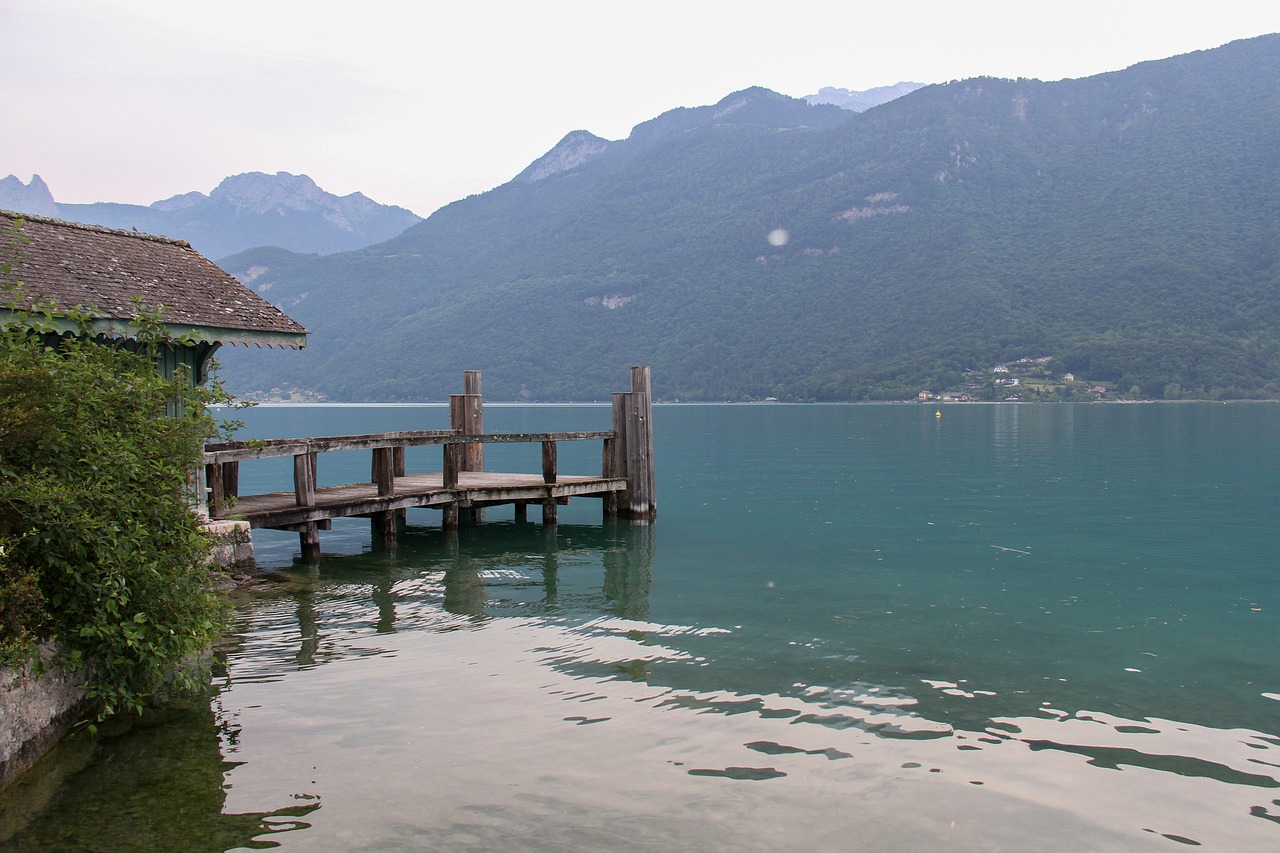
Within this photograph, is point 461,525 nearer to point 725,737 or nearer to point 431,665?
point 431,665

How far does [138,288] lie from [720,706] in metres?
10.0

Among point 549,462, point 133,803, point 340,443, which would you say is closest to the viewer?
point 133,803

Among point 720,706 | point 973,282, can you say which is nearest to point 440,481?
point 720,706

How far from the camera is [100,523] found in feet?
23.6

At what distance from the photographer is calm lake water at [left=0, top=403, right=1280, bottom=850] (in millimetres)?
6750

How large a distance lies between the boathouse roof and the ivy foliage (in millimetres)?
4811

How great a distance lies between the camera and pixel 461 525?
2291cm

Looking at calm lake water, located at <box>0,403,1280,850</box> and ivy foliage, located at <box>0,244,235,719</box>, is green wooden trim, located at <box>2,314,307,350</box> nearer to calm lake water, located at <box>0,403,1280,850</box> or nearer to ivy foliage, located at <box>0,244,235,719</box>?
ivy foliage, located at <box>0,244,235,719</box>

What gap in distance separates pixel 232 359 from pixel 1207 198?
166 meters

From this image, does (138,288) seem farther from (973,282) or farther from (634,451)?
(973,282)

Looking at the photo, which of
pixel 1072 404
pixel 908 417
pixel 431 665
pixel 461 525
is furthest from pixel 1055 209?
pixel 431 665

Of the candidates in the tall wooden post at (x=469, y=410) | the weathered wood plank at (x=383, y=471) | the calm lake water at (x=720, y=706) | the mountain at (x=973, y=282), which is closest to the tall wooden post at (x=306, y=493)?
the calm lake water at (x=720, y=706)

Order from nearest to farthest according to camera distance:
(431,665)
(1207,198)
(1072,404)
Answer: (431,665)
(1072,404)
(1207,198)

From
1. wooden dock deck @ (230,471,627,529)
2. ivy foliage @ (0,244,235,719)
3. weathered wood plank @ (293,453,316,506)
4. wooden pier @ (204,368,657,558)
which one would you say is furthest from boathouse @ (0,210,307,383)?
ivy foliage @ (0,244,235,719)
